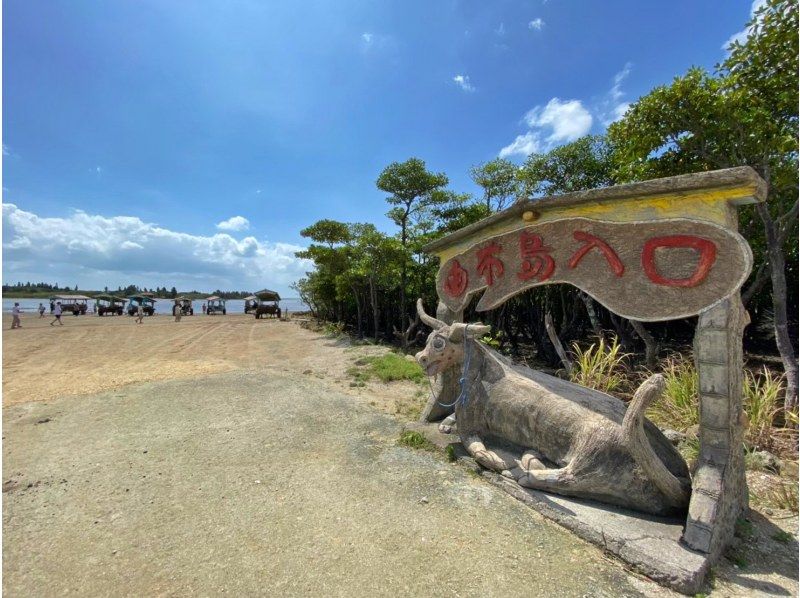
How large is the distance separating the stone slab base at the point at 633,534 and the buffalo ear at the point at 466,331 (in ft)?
5.16

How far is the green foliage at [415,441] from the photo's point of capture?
4.65 metres

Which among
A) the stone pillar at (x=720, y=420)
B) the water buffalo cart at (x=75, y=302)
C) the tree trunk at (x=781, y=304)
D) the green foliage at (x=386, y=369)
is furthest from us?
the water buffalo cart at (x=75, y=302)

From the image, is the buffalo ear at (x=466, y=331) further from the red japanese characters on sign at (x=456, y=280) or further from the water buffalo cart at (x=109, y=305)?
the water buffalo cart at (x=109, y=305)

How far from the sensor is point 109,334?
1747 centimetres

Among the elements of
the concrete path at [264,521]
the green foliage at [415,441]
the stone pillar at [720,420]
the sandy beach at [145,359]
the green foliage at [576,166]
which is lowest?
the concrete path at [264,521]

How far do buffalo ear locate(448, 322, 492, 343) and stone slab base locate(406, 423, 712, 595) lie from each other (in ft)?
5.16

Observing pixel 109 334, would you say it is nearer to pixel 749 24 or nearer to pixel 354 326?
pixel 354 326

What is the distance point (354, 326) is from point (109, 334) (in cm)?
1214

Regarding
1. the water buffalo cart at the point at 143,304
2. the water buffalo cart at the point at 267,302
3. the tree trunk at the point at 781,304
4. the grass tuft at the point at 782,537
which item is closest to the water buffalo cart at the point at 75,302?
the water buffalo cart at the point at 143,304

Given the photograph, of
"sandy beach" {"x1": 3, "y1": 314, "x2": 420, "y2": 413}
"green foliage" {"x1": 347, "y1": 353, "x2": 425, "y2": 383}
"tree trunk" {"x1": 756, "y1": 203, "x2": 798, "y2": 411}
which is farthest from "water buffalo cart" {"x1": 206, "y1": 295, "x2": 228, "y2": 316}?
"tree trunk" {"x1": 756, "y1": 203, "x2": 798, "y2": 411}

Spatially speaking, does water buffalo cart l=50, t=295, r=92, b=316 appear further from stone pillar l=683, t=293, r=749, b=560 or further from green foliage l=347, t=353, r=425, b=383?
stone pillar l=683, t=293, r=749, b=560

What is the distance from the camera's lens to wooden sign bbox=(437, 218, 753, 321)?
2.72 meters

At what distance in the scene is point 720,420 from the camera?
2.75 m

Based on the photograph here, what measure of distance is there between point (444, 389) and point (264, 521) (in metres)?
2.69
